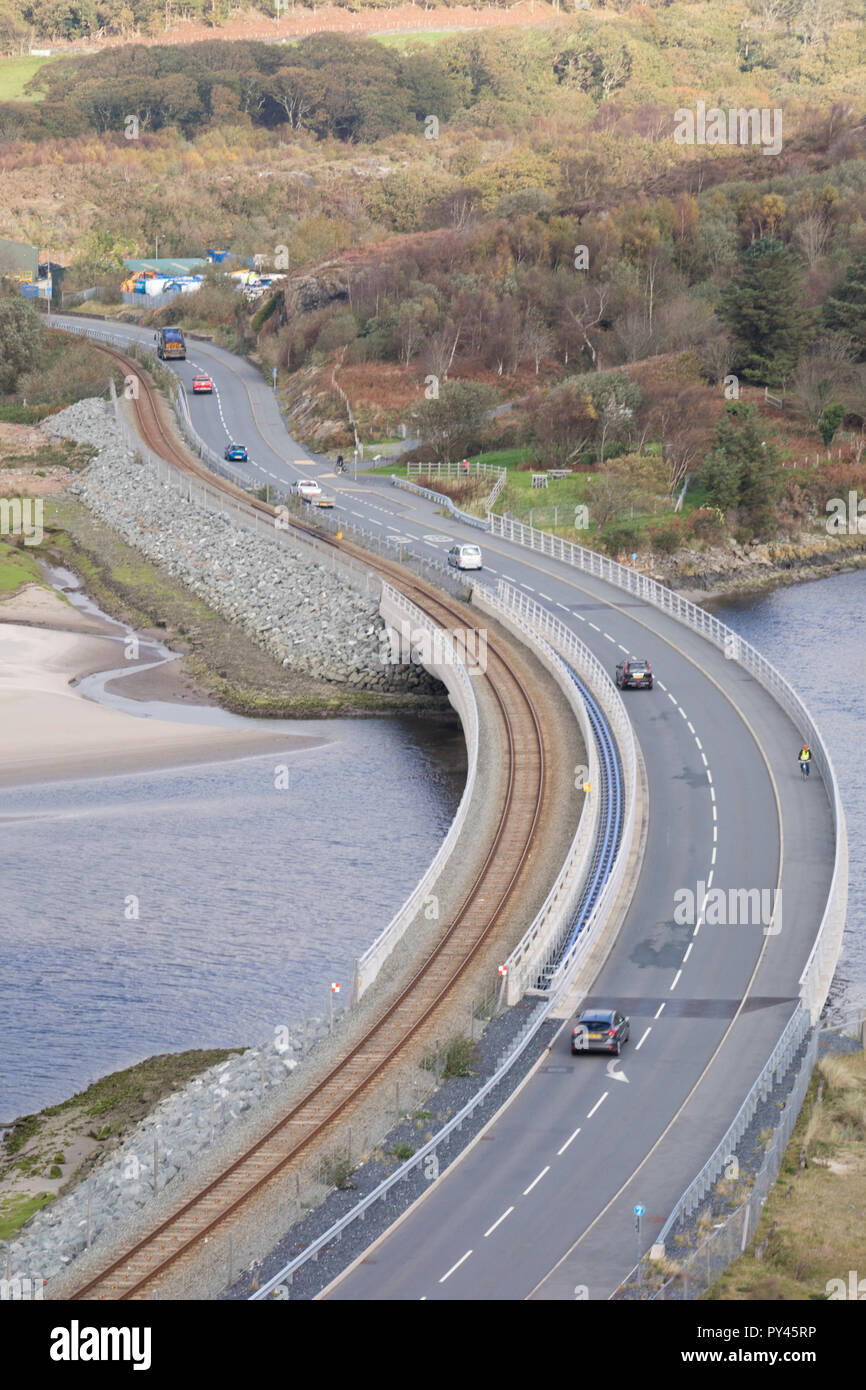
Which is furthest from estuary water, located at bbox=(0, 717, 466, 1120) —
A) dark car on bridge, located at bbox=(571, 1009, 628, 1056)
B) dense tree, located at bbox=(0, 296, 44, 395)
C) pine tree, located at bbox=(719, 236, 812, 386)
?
dense tree, located at bbox=(0, 296, 44, 395)

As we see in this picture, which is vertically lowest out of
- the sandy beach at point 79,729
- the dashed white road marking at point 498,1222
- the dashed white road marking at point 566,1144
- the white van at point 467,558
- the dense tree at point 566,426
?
the dashed white road marking at point 498,1222

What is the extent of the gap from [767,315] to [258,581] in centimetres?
5012

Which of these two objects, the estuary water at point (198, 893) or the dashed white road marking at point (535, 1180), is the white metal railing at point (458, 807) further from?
the dashed white road marking at point (535, 1180)

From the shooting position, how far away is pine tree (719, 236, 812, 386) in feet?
A: 408

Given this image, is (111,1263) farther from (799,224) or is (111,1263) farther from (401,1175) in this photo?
(799,224)

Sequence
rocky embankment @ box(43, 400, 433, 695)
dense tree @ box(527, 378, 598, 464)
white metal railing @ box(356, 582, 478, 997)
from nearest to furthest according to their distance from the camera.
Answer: white metal railing @ box(356, 582, 478, 997), rocky embankment @ box(43, 400, 433, 695), dense tree @ box(527, 378, 598, 464)

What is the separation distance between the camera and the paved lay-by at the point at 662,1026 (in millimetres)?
31484

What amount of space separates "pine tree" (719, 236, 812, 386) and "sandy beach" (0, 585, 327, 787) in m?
59.9

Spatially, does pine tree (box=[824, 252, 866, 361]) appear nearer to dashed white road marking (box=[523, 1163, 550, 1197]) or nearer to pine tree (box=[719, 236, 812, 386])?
pine tree (box=[719, 236, 812, 386])

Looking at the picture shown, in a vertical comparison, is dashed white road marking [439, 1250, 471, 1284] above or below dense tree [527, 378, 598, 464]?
below

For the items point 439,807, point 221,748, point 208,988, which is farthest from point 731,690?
point 208,988

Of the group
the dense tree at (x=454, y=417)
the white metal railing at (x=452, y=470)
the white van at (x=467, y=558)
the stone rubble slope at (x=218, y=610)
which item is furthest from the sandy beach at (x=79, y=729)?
the dense tree at (x=454, y=417)

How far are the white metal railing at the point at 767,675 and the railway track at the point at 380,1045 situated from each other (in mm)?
9110

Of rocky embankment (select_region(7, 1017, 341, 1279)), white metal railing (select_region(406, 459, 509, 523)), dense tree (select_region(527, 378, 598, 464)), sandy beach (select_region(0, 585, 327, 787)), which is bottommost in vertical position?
rocky embankment (select_region(7, 1017, 341, 1279))
